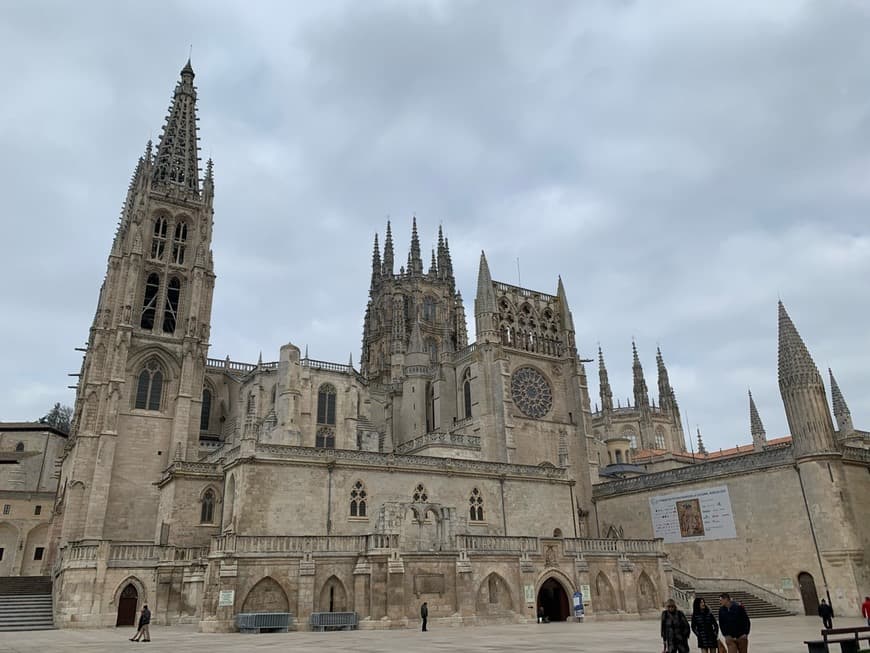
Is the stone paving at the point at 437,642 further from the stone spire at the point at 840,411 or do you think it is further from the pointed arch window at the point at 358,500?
the stone spire at the point at 840,411

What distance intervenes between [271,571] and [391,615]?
454cm

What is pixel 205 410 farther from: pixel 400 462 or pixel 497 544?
pixel 497 544

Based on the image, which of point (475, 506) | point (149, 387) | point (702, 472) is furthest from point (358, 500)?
point (149, 387)

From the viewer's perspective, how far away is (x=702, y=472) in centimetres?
3466

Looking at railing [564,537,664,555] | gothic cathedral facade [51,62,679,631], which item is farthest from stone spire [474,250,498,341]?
railing [564,537,664,555]

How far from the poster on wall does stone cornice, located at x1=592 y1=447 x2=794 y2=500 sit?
75 cm

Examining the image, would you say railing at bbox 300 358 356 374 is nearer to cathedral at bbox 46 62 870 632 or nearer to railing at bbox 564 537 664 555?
cathedral at bbox 46 62 870 632

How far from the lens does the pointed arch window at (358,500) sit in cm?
3008

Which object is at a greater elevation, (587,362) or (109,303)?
(109,303)

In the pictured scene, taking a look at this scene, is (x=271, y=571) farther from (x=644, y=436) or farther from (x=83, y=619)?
(x=644, y=436)

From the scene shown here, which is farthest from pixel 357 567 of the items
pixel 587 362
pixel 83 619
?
pixel 587 362

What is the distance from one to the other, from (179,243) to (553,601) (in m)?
38.0

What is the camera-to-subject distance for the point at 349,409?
1762 inches

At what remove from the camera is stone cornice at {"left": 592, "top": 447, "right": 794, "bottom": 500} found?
3127cm
